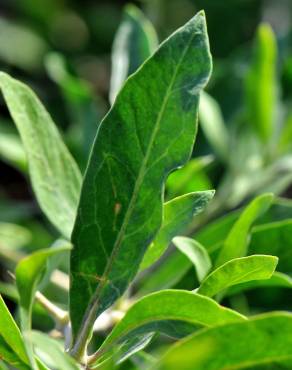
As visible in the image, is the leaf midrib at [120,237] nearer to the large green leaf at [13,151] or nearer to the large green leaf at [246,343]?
the large green leaf at [246,343]

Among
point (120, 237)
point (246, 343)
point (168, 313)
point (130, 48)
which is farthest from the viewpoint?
point (130, 48)

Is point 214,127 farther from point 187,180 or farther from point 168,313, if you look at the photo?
point 168,313

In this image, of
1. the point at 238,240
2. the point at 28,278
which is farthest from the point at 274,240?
the point at 28,278

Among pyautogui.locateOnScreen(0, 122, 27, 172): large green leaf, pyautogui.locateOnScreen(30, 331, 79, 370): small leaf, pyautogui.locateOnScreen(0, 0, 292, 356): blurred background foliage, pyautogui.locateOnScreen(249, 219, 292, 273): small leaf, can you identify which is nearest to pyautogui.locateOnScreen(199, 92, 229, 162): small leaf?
pyautogui.locateOnScreen(0, 0, 292, 356): blurred background foliage

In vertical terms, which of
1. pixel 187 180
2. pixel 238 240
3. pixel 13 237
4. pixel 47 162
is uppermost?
pixel 47 162

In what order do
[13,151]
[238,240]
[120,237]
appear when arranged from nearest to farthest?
[120,237] < [238,240] < [13,151]

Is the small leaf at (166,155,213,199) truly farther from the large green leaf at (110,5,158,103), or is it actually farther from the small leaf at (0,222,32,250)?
the small leaf at (0,222,32,250)

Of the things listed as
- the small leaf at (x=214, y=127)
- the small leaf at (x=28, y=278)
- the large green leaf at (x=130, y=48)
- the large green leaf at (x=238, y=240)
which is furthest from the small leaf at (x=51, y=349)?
the small leaf at (x=214, y=127)

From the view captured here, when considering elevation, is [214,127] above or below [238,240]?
below
